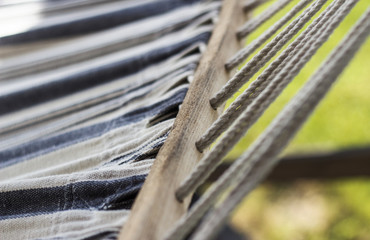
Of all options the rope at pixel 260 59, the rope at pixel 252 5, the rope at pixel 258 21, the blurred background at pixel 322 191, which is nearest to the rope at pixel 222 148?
the rope at pixel 260 59

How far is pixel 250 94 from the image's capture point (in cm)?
58

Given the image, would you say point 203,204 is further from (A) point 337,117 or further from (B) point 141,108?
(A) point 337,117

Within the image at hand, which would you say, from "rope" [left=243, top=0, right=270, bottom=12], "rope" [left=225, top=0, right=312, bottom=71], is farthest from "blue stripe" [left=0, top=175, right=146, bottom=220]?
"rope" [left=243, top=0, right=270, bottom=12]

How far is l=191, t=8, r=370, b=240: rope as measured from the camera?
44 centimetres

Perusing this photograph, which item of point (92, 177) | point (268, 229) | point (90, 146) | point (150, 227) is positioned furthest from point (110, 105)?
point (268, 229)

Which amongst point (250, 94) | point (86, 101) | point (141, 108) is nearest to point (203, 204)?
point (250, 94)

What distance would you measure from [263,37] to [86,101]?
346 millimetres

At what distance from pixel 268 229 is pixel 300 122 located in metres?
1.49

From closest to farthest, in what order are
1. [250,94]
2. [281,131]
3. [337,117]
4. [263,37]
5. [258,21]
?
[281,131] < [250,94] < [263,37] < [258,21] < [337,117]

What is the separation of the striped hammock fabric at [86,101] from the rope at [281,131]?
145 millimetres

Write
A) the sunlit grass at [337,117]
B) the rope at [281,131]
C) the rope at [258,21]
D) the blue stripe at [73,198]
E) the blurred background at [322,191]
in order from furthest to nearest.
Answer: the sunlit grass at [337,117]
the blurred background at [322,191]
the rope at [258,21]
the blue stripe at [73,198]
the rope at [281,131]

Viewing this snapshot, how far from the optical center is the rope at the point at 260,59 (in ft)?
2.08

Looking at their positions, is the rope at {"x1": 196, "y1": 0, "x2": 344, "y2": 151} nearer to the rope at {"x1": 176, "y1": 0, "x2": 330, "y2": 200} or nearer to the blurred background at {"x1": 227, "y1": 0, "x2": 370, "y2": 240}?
the rope at {"x1": 176, "y1": 0, "x2": 330, "y2": 200}

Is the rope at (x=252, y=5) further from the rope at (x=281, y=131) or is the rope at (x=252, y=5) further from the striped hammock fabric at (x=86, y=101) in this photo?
the rope at (x=281, y=131)
